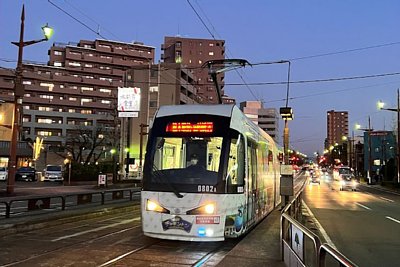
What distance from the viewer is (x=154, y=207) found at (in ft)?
32.9

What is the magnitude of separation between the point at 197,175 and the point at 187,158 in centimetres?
53

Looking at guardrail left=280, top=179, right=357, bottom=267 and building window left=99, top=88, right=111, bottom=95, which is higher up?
building window left=99, top=88, right=111, bottom=95

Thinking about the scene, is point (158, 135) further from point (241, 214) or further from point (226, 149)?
point (241, 214)

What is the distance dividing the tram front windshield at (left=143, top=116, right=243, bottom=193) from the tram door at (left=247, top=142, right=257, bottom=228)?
52.5 inches

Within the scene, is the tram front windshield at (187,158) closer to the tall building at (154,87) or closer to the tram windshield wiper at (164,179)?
the tram windshield wiper at (164,179)

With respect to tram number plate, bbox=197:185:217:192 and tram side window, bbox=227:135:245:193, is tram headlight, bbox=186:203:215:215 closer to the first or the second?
tram number plate, bbox=197:185:217:192

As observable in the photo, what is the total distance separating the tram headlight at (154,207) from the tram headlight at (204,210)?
0.60 metres

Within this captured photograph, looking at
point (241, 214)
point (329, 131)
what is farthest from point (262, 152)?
point (329, 131)

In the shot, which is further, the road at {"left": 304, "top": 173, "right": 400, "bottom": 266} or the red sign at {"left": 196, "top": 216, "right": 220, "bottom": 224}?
the road at {"left": 304, "top": 173, "right": 400, "bottom": 266}

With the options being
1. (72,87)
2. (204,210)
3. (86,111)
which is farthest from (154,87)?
(204,210)

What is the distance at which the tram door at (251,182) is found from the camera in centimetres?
1157

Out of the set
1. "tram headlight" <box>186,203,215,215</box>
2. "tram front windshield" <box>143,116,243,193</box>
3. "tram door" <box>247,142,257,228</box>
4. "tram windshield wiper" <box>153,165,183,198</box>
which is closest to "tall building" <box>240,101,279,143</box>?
"tram door" <box>247,142,257,228</box>

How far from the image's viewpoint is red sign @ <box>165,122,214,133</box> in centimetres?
1064

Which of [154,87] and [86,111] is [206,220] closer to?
[154,87]
